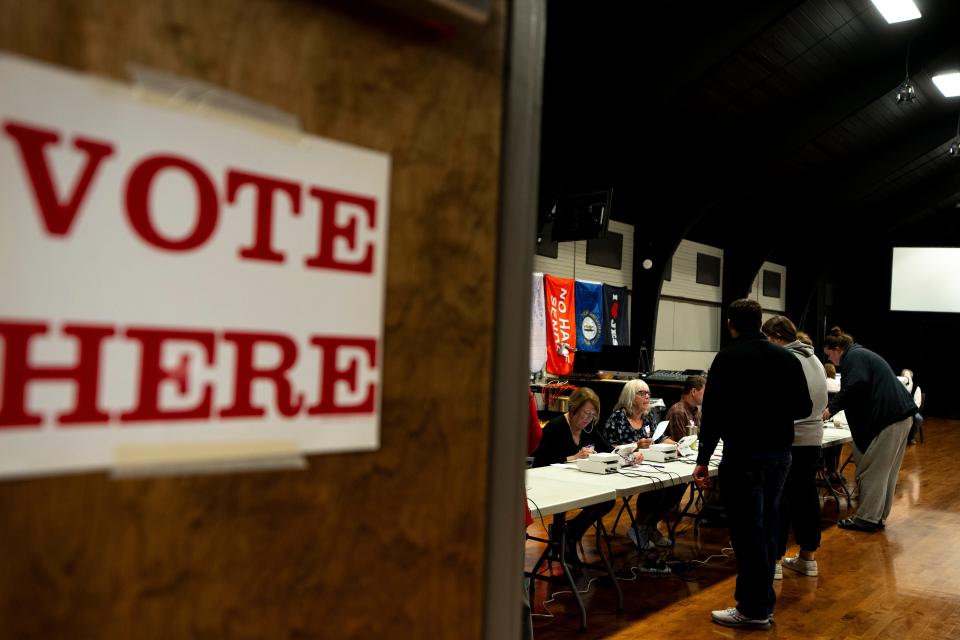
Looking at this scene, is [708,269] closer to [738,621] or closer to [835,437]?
[835,437]

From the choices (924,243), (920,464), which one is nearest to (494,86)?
(920,464)

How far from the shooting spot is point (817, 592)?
4.38 m

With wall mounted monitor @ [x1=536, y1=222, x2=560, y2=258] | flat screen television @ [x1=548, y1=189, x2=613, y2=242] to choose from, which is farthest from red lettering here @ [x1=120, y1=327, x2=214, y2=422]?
wall mounted monitor @ [x1=536, y1=222, x2=560, y2=258]

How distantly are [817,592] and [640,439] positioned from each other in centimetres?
140

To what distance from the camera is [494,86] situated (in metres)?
1.07

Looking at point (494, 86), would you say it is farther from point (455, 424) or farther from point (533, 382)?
point (533, 382)

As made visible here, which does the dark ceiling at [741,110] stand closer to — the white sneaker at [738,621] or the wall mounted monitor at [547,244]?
the wall mounted monitor at [547,244]

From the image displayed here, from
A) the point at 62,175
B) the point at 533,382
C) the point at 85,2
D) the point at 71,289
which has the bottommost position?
the point at 533,382

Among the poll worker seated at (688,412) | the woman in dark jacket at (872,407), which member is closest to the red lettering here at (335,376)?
the poll worker seated at (688,412)

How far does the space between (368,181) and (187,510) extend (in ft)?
1.42

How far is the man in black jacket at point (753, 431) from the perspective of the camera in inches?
136

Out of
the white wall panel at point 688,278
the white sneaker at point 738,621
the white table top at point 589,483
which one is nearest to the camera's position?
the white table top at point 589,483

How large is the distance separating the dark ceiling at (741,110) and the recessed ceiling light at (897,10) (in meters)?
0.41

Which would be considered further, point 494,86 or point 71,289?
point 494,86
